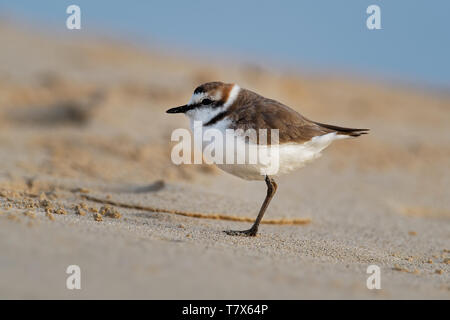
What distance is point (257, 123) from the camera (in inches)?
175

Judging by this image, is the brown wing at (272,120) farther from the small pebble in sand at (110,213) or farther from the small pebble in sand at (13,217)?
the small pebble in sand at (13,217)

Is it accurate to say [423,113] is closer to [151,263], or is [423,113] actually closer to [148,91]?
[148,91]

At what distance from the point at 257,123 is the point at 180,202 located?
5.22 feet

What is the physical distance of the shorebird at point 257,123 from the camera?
448cm

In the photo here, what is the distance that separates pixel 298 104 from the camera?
14734 mm

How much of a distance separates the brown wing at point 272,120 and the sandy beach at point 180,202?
2.84ft

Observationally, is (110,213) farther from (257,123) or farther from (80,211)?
(257,123)

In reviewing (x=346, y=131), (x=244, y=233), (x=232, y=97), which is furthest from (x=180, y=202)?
(x=346, y=131)

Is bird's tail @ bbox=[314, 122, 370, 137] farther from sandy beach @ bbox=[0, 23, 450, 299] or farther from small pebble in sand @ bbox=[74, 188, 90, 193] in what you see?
small pebble in sand @ bbox=[74, 188, 90, 193]

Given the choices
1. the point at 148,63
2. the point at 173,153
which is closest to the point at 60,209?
the point at 173,153

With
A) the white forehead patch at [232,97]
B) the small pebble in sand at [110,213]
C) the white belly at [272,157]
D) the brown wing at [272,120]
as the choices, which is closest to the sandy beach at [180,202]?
the small pebble in sand at [110,213]

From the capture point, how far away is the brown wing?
4.48 meters

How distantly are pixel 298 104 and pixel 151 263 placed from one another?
39.1 feet

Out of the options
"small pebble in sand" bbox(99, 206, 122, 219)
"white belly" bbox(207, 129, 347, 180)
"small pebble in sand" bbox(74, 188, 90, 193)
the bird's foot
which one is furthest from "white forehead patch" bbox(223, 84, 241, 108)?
"small pebble in sand" bbox(74, 188, 90, 193)
